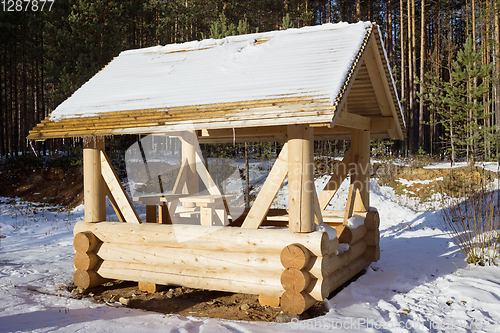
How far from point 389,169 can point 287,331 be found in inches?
525

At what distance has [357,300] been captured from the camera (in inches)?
212

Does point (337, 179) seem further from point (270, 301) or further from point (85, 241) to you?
point (85, 241)

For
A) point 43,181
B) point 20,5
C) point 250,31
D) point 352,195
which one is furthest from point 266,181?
point 20,5

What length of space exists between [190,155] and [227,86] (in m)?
3.24

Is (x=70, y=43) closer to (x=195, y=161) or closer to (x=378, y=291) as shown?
(x=195, y=161)

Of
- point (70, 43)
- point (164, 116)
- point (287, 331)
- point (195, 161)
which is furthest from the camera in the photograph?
point (70, 43)

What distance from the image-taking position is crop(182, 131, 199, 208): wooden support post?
27.3 feet

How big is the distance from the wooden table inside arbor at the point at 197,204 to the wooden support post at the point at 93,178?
87 centimetres

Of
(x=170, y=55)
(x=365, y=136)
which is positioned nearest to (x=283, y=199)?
(x=365, y=136)

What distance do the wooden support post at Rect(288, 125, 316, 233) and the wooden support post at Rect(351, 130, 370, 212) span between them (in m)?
2.38

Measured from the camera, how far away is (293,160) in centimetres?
492

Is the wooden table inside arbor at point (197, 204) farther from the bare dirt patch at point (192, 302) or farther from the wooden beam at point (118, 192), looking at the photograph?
the bare dirt patch at point (192, 302)

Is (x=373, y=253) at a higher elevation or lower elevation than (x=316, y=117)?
lower

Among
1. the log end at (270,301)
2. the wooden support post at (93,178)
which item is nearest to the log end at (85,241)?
the wooden support post at (93,178)
